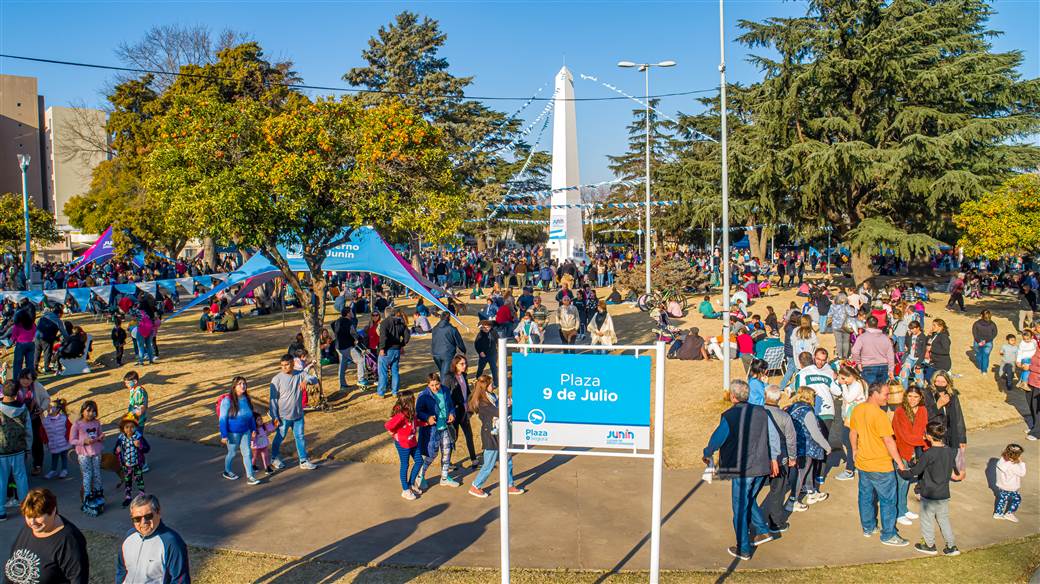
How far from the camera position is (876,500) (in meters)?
7.26

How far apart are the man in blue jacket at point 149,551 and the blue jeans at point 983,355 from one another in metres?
15.0

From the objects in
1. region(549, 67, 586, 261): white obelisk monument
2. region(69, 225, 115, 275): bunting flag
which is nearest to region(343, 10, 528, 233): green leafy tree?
region(549, 67, 586, 261): white obelisk monument

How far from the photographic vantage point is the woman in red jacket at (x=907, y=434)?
711 cm

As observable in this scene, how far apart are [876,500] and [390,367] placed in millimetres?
8319

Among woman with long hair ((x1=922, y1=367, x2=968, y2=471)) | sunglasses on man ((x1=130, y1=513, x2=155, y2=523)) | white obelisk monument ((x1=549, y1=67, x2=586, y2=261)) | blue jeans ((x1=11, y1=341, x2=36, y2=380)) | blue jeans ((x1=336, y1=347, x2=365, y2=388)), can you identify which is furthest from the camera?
→ white obelisk monument ((x1=549, y1=67, x2=586, y2=261))

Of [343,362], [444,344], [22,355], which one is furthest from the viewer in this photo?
[22,355]

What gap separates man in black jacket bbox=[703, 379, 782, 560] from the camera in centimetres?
657

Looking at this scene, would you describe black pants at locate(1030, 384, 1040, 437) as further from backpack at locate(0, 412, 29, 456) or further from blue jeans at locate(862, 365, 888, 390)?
backpack at locate(0, 412, 29, 456)

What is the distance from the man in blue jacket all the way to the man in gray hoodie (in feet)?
14.6

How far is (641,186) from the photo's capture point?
57.2 metres

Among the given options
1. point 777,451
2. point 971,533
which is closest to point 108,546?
point 777,451

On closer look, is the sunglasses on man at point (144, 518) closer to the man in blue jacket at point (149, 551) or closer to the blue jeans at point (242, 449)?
the man in blue jacket at point (149, 551)

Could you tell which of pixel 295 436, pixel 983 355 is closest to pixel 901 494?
pixel 295 436

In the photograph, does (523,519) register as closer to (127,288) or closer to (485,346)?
(485,346)
